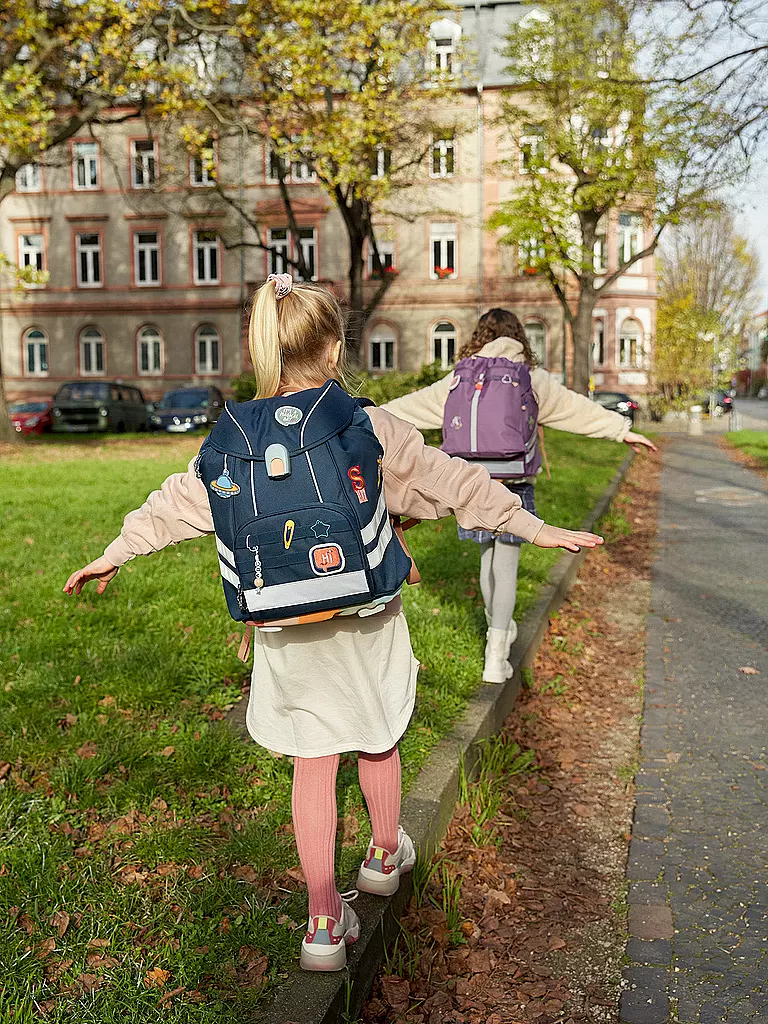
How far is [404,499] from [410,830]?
134cm

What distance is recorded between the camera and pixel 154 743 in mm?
4328

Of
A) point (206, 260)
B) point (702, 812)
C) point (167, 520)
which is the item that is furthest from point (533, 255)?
point (167, 520)

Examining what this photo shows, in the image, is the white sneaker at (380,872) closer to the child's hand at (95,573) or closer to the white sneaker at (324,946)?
the white sneaker at (324,946)

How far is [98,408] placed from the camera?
31.6 meters

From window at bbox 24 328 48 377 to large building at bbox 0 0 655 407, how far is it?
6 cm

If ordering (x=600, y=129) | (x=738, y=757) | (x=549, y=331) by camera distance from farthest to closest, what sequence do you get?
(x=549, y=331) → (x=600, y=129) → (x=738, y=757)

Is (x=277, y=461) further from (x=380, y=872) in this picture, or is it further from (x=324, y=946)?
(x=380, y=872)

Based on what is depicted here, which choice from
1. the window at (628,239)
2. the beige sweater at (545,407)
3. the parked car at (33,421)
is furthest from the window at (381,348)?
the beige sweater at (545,407)

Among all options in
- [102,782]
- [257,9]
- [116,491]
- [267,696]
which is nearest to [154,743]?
[102,782]

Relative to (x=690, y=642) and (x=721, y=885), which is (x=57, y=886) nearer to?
(x=721, y=885)

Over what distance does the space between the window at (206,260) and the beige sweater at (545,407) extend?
133 feet

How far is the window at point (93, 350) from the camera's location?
45.2m

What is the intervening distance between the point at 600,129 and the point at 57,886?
28.4 metres

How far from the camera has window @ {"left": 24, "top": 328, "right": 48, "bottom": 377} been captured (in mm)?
45438
